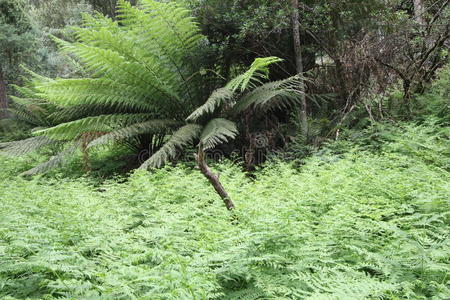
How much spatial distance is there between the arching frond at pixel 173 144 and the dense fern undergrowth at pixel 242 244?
99 cm

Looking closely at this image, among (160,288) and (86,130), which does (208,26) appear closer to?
(86,130)

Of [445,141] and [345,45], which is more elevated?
[345,45]

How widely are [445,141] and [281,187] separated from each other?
229 cm

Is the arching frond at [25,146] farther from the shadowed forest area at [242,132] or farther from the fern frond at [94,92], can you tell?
the fern frond at [94,92]

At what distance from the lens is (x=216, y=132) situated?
483cm

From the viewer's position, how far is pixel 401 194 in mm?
2846

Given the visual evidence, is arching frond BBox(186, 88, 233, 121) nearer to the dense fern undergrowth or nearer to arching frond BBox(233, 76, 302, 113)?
arching frond BBox(233, 76, 302, 113)

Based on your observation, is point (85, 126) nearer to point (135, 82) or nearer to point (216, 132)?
point (135, 82)

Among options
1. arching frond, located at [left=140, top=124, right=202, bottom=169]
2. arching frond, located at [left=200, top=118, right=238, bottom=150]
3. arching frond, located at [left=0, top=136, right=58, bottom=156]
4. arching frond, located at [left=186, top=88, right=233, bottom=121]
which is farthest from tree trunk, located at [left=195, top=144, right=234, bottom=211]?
arching frond, located at [left=0, top=136, right=58, bottom=156]

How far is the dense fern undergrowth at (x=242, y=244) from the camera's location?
64.7 inches

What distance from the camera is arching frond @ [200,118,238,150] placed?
4664 millimetres

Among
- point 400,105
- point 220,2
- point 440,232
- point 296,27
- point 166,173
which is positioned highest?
point 220,2

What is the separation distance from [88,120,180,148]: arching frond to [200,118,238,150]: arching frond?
2.51 feet

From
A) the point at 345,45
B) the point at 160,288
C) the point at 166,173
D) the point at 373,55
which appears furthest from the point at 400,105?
the point at 160,288
